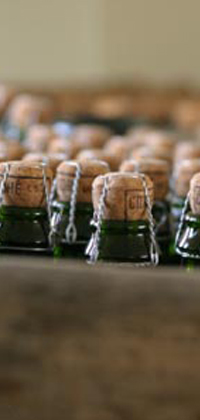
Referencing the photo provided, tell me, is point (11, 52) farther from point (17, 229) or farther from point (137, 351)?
point (137, 351)

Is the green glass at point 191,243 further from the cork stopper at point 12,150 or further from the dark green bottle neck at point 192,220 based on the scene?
the cork stopper at point 12,150

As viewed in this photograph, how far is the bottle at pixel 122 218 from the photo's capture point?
102cm

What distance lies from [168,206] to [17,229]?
22cm

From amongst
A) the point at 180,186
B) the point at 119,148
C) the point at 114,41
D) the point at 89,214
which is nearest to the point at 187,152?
the point at 119,148

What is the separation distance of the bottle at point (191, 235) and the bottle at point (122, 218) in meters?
0.04

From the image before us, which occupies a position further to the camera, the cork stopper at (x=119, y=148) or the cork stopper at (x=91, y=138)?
the cork stopper at (x=91, y=138)

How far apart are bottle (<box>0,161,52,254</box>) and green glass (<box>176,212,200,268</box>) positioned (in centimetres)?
13

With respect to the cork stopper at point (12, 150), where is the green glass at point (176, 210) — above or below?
below

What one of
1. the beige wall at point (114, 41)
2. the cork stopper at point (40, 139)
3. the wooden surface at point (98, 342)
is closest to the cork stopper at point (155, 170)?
the cork stopper at point (40, 139)

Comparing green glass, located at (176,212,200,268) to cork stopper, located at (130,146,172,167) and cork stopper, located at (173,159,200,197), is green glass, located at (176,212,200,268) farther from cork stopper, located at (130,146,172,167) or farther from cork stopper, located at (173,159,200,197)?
cork stopper, located at (130,146,172,167)

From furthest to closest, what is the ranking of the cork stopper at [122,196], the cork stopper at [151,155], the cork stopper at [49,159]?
the cork stopper at [151,155] → the cork stopper at [49,159] → the cork stopper at [122,196]

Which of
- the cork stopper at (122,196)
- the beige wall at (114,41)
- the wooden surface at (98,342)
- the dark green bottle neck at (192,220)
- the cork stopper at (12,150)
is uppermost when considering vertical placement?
the beige wall at (114,41)

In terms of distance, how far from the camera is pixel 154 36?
4.34 meters

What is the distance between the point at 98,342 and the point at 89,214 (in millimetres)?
369
